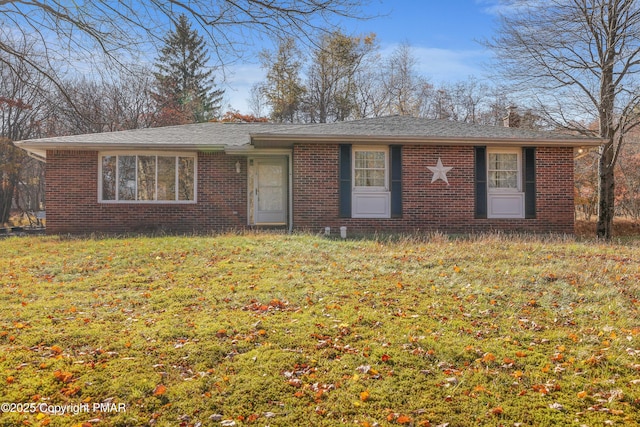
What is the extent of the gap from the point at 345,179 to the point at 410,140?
210 cm

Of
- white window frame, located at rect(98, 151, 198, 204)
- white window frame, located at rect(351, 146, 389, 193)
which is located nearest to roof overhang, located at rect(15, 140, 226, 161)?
white window frame, located at rect(98, 151, 198, 204)

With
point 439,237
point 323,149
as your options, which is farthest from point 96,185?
point 439,237

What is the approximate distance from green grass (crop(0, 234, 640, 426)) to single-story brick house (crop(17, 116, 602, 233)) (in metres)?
4.97

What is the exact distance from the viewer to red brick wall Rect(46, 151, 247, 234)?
13.0 metres

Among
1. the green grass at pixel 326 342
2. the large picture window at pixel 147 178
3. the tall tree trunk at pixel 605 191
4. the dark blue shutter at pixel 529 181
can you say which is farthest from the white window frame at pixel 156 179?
the tall tree trunk at pixel 605 191

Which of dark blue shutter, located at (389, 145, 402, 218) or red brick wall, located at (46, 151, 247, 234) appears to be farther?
red brick wall, located at (46, 151, 247, 234)

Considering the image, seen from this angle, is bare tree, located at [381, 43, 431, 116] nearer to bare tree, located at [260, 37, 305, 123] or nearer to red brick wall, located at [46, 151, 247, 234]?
bare tree, located at [260, 37, 305, 123]

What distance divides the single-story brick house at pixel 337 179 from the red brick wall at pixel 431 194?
0.10ft

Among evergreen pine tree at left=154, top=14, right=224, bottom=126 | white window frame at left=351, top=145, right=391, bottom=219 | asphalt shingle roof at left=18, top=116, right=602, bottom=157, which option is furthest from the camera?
evergreen pine tree at left=154, top=14, right=224, bottom=126

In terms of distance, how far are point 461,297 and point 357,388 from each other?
2721 millimetres

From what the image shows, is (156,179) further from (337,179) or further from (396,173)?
(396,173)

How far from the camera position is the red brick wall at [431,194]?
12.5 metres

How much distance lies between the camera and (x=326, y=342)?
14.3 ft

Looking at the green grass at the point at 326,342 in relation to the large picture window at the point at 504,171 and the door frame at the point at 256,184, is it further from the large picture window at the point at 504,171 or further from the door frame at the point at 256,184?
the door frame at the point at 256,184
